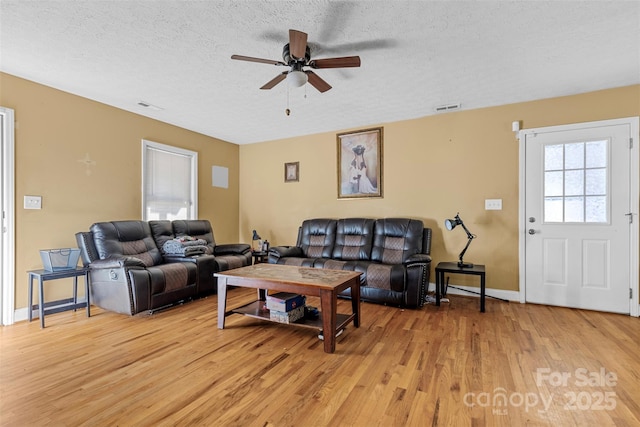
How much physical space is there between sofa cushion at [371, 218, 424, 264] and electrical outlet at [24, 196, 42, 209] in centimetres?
387

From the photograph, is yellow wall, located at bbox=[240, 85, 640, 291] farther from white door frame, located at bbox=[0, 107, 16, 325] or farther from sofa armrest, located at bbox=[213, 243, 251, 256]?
white door frame, located at bbox=[0, 107, 16, 325]

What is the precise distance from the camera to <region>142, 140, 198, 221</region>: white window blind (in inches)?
172

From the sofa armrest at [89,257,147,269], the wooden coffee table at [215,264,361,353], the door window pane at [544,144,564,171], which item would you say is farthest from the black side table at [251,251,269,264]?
the door window pane at [544,144,564,171]

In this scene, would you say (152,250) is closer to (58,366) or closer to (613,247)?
(58,366)

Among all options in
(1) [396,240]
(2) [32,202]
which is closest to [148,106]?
(2) [32,202]

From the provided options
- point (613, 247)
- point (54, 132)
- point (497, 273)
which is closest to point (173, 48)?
point (54, 132)

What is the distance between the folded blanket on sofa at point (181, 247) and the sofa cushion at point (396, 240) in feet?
7.79

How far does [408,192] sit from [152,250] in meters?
3.56

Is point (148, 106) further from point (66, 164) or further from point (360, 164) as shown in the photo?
point (360, 164)

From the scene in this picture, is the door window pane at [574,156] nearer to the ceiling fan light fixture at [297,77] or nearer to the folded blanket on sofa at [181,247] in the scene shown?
the ceiling fan light fixture at [297,77]

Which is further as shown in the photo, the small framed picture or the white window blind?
the small framed picture

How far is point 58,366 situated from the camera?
2.15 metres

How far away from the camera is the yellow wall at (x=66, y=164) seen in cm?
310

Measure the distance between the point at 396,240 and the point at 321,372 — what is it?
2.38 metres
